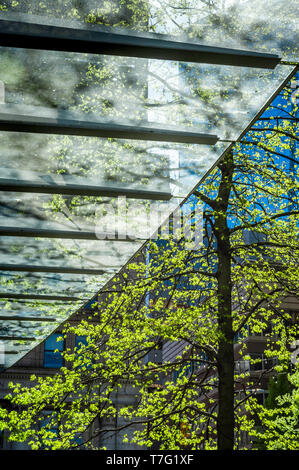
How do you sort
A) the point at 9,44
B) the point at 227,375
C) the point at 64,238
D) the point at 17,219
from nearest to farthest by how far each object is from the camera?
the point at 9,44
the point at 17,219
the point at 64,238
the point at 227,375

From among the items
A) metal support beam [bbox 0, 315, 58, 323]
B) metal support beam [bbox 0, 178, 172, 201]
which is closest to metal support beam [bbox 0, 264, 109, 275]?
metal support beam [bbox 0, 315, 58, 323]

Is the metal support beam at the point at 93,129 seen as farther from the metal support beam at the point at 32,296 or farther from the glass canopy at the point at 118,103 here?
the metal support beam at the point at 32,296

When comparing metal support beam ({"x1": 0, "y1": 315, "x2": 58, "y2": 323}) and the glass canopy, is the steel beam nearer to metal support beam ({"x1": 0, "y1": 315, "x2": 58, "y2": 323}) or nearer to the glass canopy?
metal support beam ({"x1": 0, "y1": 315, "x2": 58, "y2": 323})

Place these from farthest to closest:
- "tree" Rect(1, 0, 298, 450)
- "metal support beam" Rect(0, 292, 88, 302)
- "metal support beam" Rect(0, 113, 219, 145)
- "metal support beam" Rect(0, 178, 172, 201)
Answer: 1. "tree" Rect(1, 0, 298, 450)
2. "metal support beam" Rect(0, 292, 88, 302)
3. "metal support beam" Rect(0, 178, 172, 201)
4. "metal support beam" Rect(0, 113, 219, 145)

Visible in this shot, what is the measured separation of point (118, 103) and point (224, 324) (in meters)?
9.82

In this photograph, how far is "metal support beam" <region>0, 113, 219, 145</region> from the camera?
3305 mm

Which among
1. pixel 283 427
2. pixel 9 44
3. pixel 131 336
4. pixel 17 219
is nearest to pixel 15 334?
pixel 17 219

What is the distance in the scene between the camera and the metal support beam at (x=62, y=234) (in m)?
4.79

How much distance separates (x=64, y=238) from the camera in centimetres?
516

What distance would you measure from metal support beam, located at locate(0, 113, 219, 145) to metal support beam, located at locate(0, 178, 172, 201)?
2.09ft

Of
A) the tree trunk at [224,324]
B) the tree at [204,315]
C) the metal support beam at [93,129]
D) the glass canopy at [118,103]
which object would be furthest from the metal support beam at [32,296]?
the tree trunk at [224,324]

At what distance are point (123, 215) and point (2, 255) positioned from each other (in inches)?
50.4

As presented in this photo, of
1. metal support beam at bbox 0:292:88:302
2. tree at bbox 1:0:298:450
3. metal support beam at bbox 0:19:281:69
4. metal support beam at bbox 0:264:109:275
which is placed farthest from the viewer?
tree at bbox 1:0:298:450
